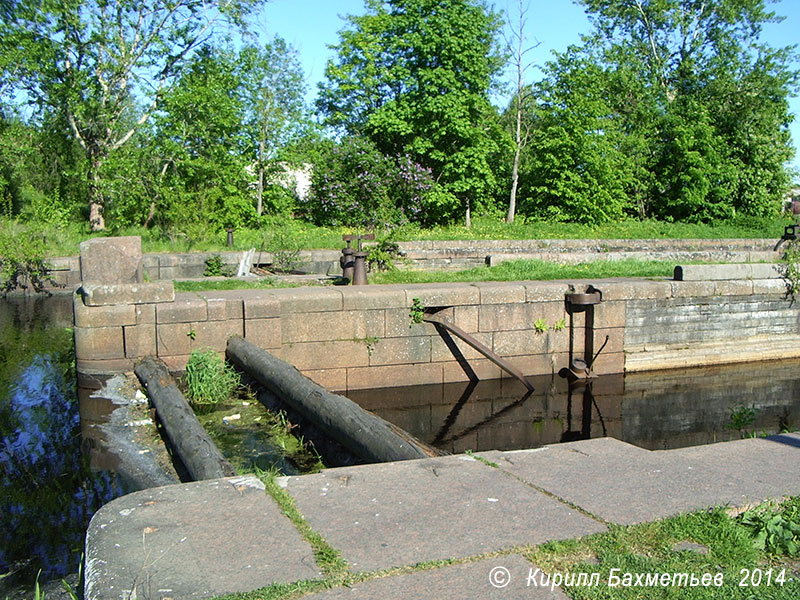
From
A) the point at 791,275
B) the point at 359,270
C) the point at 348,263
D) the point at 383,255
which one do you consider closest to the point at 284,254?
the point at 383,255

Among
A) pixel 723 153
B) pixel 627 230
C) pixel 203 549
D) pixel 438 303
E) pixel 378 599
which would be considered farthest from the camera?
pixel 723 153

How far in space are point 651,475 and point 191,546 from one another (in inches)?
89.6

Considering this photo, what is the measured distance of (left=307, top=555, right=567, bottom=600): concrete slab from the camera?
2512 millimetres

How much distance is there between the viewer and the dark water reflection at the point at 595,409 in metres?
8.20

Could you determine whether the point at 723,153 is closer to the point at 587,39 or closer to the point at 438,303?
the point at 587,39

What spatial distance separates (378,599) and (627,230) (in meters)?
23.4

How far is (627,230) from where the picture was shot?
79.9 feet

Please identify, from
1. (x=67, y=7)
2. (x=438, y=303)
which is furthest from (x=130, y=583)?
(x=67, y=7)

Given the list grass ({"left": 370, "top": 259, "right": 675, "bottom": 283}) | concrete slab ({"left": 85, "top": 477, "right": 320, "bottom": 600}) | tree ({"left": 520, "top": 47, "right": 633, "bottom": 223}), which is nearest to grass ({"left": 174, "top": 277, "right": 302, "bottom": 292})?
grass ({"left": 370, "top": 259, "right": 675, "bottom": 283})

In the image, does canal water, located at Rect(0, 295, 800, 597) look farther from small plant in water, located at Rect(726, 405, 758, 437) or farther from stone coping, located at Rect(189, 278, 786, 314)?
stone coping, located at Rect(189, 278, 786, 314)

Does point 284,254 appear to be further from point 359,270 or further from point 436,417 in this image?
point 436,417

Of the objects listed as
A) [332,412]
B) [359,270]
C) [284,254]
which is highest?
[284,254]

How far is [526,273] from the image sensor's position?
39.3 feet

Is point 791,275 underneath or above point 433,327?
above
